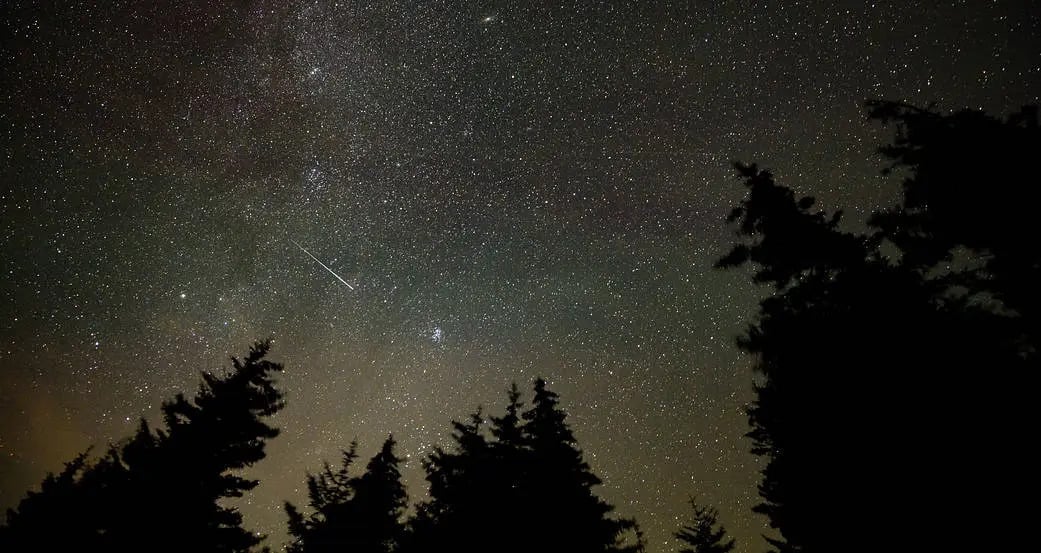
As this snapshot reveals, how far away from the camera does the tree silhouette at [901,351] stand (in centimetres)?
630

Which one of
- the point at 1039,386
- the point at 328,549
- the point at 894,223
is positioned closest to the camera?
the point at 1039,386

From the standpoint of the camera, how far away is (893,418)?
22.5ft

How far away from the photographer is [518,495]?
39.5 ft

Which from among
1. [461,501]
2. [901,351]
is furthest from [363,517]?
[901,351]

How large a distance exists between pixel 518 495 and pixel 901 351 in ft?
29.4

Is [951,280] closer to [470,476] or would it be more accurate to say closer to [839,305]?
[839,305]

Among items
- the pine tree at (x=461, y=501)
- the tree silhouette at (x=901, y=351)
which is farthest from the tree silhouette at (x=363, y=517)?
the tree silhouette at (x=901, y=351)

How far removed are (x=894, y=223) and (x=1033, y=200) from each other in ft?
5.90

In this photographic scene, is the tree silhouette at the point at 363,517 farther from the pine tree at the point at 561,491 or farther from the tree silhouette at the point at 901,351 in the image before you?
the tree silhouette at the point at 901,351

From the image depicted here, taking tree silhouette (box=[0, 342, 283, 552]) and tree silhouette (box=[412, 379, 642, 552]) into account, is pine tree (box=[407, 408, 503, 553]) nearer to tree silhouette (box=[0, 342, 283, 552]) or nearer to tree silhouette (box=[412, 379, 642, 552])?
tree silhouette (box=[412, 379, 642, 552])

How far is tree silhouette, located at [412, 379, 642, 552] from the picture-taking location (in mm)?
11414

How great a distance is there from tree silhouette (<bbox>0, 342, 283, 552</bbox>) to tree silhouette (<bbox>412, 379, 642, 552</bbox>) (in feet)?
15.8

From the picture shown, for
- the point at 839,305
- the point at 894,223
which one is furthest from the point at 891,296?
the point at 894,223

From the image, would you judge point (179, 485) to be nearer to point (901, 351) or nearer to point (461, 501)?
point (461, 501)
